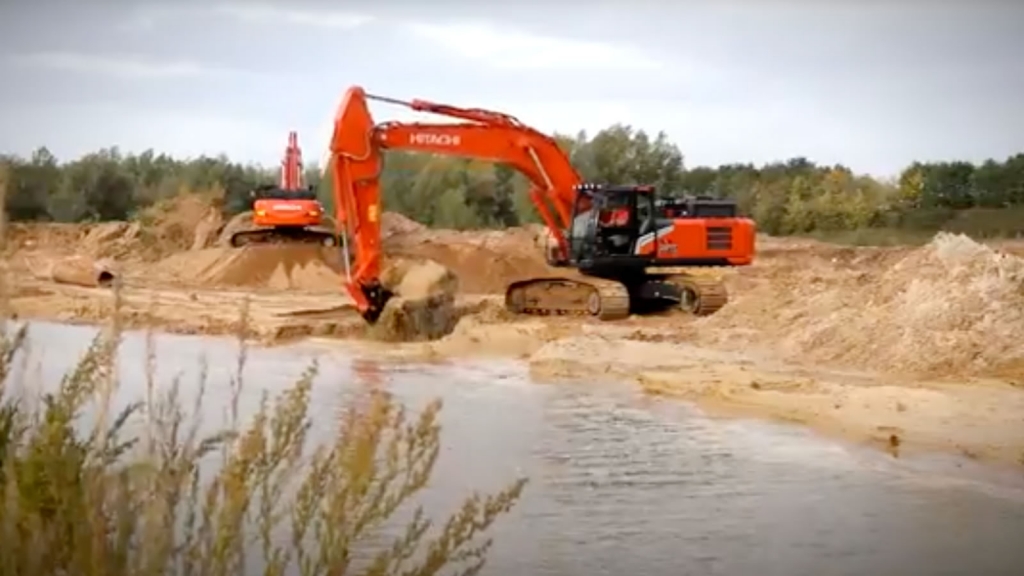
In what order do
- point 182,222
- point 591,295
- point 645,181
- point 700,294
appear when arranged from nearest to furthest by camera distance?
1. point 700,294
2. point 591,295
3. point 182,222
4. point 645,181

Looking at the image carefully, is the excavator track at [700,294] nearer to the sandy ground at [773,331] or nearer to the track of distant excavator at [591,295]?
the track of distant excavator at [591,295]

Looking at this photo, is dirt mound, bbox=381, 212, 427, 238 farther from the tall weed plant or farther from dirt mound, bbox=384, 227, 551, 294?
the tall weed plant

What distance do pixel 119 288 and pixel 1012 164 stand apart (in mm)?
35576

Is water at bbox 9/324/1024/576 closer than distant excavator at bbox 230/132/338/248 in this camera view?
Yes

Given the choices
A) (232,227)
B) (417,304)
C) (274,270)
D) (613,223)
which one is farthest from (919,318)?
(232,227)

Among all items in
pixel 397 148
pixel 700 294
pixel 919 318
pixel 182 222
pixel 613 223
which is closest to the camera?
pixel 919 318

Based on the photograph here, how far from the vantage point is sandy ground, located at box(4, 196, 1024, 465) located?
14.3m

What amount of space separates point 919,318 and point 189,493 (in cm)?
1457

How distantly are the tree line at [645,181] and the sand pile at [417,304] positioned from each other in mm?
15505

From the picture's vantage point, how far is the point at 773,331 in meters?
20.6

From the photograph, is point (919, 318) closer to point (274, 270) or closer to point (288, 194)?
point (274, 270)

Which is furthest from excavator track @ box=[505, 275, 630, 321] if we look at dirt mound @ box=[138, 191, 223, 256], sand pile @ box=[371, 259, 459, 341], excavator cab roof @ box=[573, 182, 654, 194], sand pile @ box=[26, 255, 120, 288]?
dirt mound @ box=[138, 191, 223, 256]

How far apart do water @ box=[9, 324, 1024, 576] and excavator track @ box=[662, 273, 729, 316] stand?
7.78 m

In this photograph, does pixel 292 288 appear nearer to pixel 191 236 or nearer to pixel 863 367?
pixel 191 236
